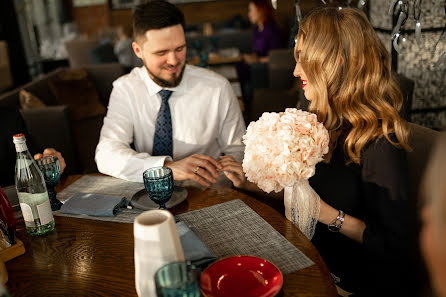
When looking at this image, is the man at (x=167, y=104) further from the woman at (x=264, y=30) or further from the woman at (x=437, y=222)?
the woman at (x=264, y=30)

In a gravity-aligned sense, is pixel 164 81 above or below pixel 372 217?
above

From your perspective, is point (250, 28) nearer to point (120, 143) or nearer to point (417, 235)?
point (120, 143)

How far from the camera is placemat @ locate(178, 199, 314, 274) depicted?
109 centimetres

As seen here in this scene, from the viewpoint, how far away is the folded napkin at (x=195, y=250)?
1.05 meters

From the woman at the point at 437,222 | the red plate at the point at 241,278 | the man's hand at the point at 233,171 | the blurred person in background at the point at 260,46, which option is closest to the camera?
the woman at the point at 437,222

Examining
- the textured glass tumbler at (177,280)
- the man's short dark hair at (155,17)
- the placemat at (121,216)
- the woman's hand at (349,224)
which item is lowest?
the woman's hand at (349,224)

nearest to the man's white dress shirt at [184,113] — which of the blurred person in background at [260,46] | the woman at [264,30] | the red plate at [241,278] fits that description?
the red plate at [241,278]

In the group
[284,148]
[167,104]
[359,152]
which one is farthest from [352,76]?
[167,104]

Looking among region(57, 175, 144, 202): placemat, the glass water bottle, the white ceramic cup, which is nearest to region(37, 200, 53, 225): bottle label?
the glass water bottle

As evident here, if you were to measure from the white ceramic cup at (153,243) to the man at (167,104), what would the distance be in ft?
3.33

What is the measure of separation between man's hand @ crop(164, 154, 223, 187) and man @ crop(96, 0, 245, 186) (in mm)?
413

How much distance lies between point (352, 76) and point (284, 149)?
45 cm

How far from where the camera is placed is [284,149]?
1091 mm

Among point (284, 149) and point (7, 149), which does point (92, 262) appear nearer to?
point (284, 149)
